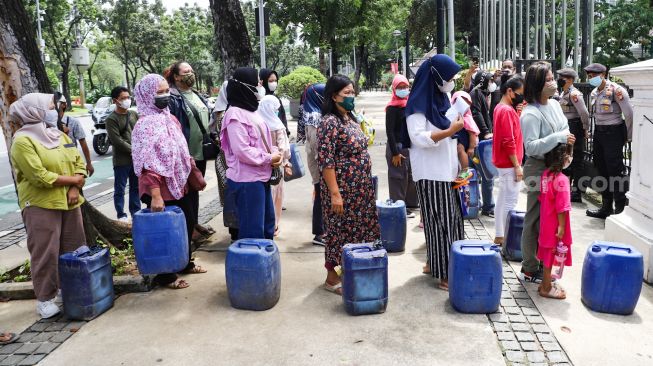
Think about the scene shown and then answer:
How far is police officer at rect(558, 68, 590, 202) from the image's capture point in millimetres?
7461

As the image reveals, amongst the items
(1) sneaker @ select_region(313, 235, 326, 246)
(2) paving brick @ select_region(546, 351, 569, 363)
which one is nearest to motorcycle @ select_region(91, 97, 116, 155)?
(1) sneaker @ select_region(313, 235, 326, 246)

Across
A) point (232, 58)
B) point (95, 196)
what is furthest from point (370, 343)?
point (95, 196)

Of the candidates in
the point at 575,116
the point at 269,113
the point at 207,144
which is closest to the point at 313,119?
the point at 269,113

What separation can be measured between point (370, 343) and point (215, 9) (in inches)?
246

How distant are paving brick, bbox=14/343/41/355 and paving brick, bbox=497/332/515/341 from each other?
311cm

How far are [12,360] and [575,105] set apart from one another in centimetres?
681

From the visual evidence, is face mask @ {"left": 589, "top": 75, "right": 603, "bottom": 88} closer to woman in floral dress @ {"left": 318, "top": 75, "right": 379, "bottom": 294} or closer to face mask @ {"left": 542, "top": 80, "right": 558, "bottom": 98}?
face mask @ {"left": 542, "top": 80, "right": 558, "bottom": 98}

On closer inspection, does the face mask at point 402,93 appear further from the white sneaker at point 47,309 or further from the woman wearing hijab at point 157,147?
the white sneaker at point 47,309

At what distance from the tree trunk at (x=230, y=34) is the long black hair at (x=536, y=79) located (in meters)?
5.01

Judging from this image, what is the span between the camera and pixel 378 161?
12.4 meters

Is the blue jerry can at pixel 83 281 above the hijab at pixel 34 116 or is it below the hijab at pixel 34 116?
below

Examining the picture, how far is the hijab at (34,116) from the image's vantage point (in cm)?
410

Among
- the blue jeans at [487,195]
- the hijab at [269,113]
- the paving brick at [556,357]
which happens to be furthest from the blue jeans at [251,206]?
the blue jeans at [487,195]

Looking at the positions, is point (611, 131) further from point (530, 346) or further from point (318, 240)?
point (530, 346)
